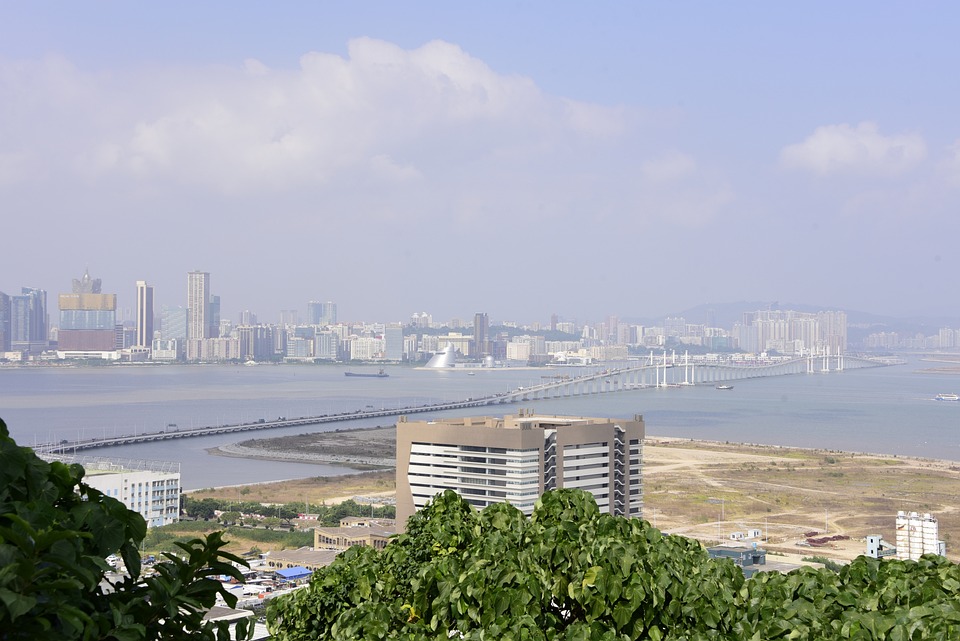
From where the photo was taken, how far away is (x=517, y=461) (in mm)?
8852

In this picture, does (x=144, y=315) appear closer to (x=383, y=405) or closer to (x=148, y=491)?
(x=383, y=405)

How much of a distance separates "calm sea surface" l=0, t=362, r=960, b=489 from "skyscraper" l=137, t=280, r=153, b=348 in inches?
144

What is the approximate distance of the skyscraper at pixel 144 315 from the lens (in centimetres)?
4556

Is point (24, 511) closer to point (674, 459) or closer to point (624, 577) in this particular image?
point (624, 577)

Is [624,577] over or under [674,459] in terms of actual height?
over

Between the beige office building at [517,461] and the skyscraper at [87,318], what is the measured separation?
38.0 metres

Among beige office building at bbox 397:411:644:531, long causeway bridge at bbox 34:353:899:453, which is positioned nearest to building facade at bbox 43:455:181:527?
beige office building at bbox 397:411:644:531

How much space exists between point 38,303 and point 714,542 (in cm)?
4128

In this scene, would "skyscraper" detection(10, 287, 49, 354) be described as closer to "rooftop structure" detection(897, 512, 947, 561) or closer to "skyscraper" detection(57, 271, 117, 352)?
"skyscraper" detection(57, 271, 117, 352)

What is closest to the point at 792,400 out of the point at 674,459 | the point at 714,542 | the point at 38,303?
the point at 674,459

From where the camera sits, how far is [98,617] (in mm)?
506

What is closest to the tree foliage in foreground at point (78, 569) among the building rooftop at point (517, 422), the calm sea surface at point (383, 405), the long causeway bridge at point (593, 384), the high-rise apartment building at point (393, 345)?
the building rooftop at point (517, 422)

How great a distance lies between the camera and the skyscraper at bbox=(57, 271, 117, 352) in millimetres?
44000

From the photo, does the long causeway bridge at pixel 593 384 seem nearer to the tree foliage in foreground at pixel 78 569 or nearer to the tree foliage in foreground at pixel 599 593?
the tree foliage in foreground at pixel 599 593
